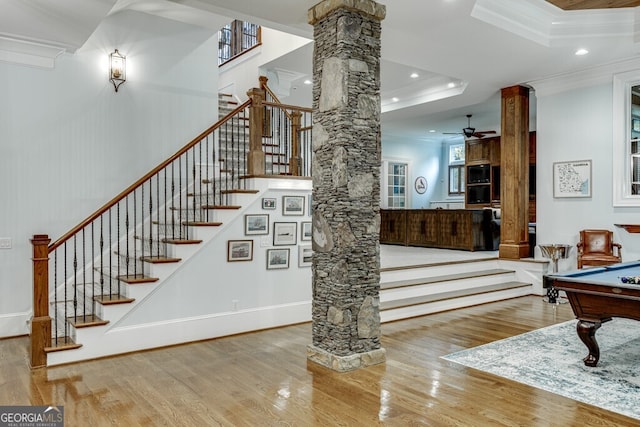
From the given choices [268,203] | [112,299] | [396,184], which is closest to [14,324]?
[112,299]

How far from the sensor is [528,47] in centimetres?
592

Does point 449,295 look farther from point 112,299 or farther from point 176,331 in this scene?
point 112,299

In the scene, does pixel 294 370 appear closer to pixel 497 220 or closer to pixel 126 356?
pixel 126 356

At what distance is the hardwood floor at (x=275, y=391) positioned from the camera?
3.01m

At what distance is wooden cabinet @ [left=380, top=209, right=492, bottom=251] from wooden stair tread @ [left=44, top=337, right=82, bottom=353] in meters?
7.16

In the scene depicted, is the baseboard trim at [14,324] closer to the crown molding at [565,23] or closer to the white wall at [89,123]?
the white wall at [89,123]

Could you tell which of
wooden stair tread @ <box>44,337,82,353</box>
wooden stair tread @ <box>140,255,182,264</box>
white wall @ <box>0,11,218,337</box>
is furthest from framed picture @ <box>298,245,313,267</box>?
wooden stair tread @ <box>44,337,82,353</box>

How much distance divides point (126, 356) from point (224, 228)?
5.16 ft

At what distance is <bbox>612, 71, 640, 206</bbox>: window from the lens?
6.57m

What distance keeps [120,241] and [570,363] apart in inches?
202

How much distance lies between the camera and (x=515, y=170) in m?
7.56

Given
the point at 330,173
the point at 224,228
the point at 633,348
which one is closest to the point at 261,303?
the point at 224,228

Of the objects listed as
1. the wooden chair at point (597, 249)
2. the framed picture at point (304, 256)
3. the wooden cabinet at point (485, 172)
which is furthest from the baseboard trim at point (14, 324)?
the wooden cabinet at point (485, 172)

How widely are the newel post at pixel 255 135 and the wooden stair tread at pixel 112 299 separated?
1.92 m
